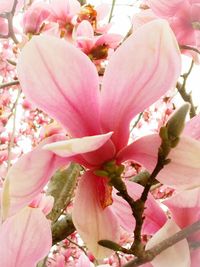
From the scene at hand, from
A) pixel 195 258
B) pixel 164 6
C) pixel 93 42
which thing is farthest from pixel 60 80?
pixel 93 42

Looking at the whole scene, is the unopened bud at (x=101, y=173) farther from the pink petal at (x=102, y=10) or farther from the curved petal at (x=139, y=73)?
the pink petal at (x=102, y=10)

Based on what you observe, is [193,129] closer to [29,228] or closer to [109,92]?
[109,92]

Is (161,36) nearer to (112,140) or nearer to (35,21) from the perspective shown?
(112,140)

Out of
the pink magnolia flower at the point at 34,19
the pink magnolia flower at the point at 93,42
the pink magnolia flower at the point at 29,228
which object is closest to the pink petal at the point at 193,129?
the pink magnolia flower at the point at 29,228

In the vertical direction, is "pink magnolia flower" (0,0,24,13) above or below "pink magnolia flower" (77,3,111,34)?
above

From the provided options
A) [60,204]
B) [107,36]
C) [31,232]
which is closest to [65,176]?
[60,204]

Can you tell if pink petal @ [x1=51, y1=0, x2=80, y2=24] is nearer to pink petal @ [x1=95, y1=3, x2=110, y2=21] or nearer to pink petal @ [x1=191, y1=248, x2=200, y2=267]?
pink petal @ [x1=95, y1=3, x2=110, y2=21]

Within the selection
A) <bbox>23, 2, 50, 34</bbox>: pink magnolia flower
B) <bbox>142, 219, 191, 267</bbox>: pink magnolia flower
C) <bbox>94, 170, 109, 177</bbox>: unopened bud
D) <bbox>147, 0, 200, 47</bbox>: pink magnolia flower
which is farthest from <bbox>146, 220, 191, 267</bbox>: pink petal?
<bbox>23, 2, 50, 34</bbox>: pink magnolia flower
